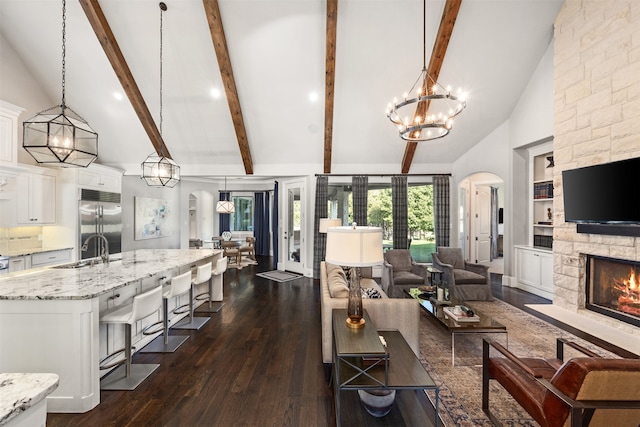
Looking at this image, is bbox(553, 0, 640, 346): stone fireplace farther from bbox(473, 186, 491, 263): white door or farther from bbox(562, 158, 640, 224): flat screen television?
bbox(473, 186, 491, 263): white door

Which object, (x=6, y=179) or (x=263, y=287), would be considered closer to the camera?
(x=6, y=179)

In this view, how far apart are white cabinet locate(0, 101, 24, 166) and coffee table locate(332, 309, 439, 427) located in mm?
5664

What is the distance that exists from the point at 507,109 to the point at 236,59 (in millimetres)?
5133

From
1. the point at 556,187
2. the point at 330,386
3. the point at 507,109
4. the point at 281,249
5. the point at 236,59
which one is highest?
the point at 236,59

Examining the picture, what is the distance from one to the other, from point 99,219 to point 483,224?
932 cm

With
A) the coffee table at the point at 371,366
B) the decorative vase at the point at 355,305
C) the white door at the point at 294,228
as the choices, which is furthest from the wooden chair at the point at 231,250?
the coffee table at the point at 371,366

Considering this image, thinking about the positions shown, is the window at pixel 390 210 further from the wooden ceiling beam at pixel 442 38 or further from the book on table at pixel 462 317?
the book on table at pixel 462 317

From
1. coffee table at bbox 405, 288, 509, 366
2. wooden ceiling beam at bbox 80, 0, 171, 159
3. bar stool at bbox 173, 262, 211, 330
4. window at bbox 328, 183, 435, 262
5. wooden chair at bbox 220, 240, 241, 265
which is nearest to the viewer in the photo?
coffee table at bbox 405, 288, 509, 366

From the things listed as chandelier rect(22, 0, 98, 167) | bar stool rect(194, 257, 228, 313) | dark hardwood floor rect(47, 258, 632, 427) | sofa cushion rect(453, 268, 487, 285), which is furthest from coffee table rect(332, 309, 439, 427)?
sofa cushion rect(453, 268, 487, 285)

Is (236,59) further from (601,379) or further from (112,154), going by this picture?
(601,379)

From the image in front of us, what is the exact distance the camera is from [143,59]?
4.73 m

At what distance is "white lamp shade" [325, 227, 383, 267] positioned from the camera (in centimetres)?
215

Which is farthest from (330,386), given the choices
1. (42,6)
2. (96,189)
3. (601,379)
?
(42,6)

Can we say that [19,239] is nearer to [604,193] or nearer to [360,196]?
[360,196]
